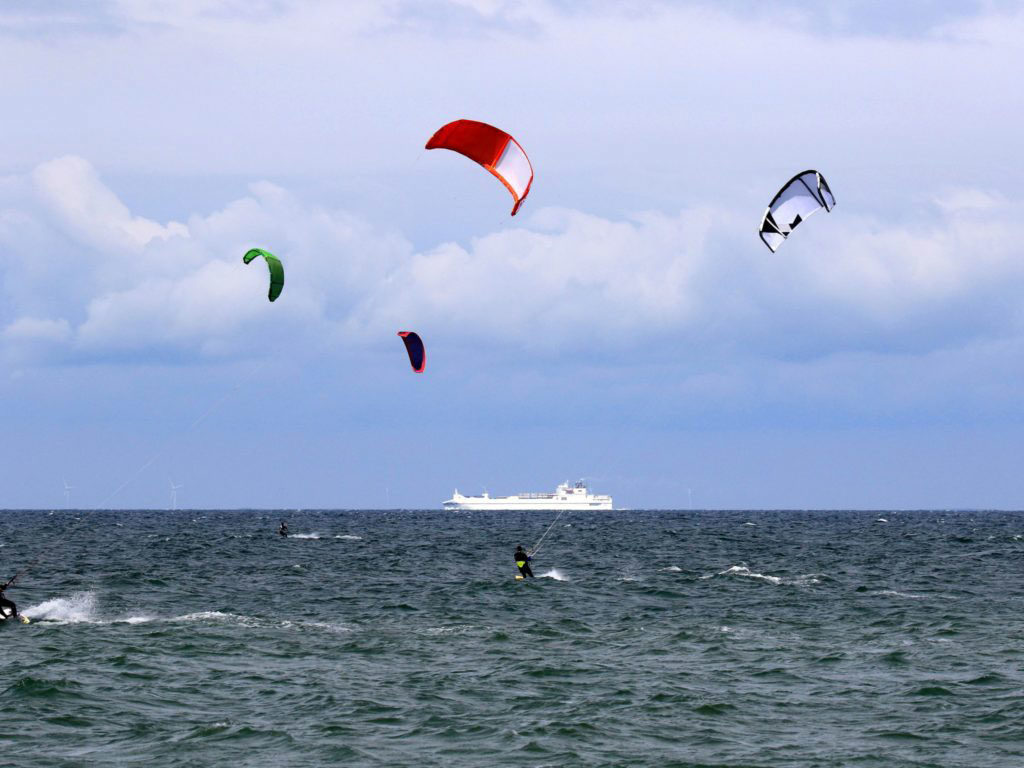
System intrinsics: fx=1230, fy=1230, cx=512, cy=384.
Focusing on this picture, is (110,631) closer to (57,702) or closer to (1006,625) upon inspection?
(57,702)

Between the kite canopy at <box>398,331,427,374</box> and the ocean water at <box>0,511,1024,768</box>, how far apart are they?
7.93m

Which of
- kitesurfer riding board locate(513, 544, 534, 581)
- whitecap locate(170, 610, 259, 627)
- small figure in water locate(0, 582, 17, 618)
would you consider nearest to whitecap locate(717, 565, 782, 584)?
kitesurfer riding board locate(513, 544, 534, 581)

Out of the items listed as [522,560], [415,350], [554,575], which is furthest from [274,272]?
[554,575]

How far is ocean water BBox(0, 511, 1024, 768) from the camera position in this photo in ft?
63.5

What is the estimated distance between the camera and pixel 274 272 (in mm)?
37062

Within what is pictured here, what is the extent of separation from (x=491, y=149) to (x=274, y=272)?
367 inches

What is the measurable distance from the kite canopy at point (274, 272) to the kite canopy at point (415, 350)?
21.3 ft

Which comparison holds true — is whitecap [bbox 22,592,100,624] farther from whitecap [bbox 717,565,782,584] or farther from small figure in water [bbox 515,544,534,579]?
whitecap [bbox 717,565,782,584]

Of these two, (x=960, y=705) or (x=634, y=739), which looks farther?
(x=960, y=705)

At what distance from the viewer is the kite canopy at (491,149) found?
1205 inches

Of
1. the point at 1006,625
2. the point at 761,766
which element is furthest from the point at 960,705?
the point at 1006,625

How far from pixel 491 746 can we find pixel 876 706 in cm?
Result: 746

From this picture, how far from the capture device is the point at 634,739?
1995cm

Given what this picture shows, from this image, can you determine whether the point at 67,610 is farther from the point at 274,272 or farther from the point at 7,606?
the point at 274,272
